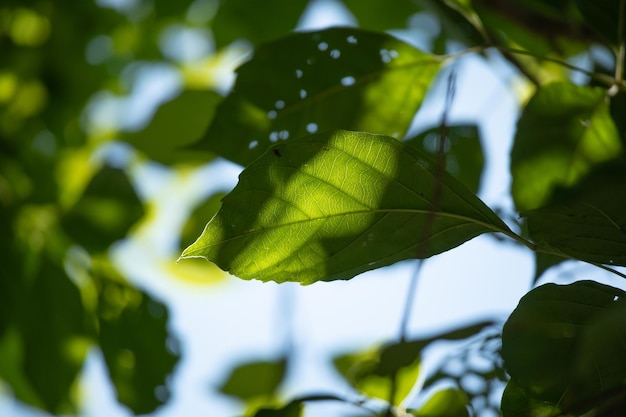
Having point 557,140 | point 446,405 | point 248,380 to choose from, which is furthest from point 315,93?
point 248,380

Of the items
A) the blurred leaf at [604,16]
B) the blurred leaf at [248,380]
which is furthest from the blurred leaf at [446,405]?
the blurred leaf at [248,380]

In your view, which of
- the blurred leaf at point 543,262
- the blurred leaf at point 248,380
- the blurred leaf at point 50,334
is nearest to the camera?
the blurred leaf at point 543,262

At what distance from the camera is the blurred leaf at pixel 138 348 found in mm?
1302

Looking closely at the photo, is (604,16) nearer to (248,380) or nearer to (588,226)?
(588,226)

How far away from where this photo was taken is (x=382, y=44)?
0.91 m

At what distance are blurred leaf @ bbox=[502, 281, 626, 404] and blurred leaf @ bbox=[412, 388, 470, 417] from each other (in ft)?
0.60

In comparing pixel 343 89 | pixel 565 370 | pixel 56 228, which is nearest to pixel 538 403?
pixel 565 370

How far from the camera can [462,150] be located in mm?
1096

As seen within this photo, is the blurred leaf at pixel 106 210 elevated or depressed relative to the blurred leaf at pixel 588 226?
depressed

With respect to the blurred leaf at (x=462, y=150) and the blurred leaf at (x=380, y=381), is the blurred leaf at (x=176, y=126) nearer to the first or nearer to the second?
the blurred leaf at (x=462, y=150)

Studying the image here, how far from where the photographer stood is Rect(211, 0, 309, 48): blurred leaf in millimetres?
1474

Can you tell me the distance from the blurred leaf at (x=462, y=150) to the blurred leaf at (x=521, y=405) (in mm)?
494

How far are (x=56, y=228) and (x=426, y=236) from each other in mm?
1165

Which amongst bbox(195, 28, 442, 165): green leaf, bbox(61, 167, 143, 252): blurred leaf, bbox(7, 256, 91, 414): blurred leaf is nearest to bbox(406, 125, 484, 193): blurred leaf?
bbox(195, 28, 442, 165): green leaf
